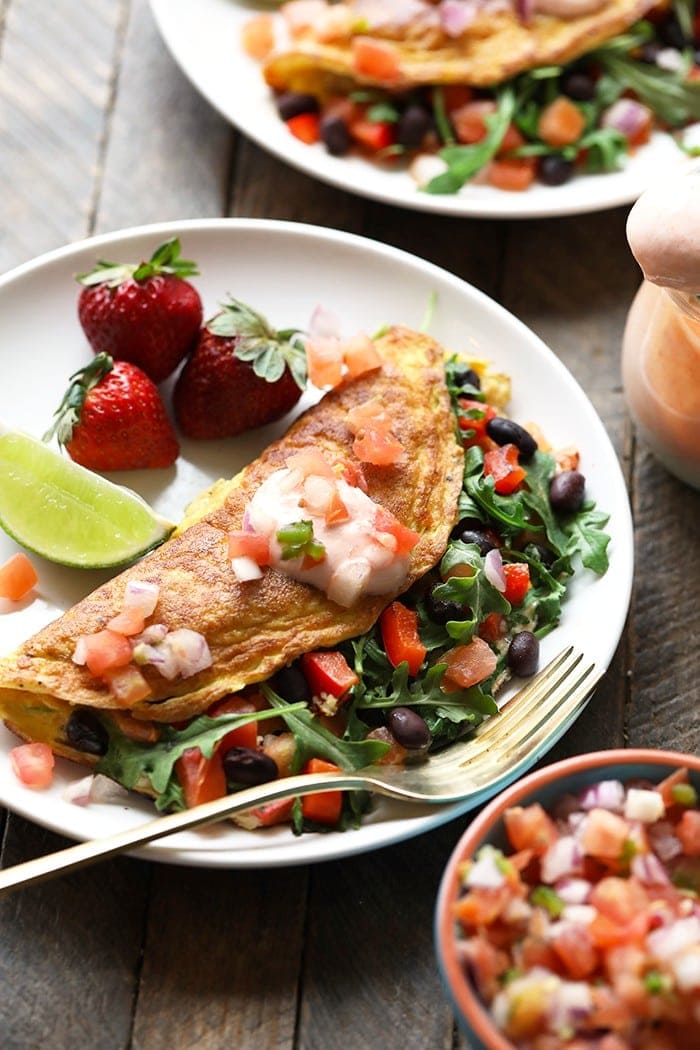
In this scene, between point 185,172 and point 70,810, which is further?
point 185,172

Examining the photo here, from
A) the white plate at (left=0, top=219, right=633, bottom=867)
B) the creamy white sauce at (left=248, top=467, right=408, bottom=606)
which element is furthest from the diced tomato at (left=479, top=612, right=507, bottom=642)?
the creamy white sauce at (left=248, top=467, right=408, bottom=606)

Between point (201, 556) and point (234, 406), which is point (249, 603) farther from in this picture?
point (234, 406)

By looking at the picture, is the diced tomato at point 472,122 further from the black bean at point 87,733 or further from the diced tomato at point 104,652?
the black bean at point 87,733

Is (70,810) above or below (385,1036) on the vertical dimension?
above

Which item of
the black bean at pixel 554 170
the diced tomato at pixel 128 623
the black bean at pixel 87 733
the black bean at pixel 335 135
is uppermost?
the black bean at pixel 335 135

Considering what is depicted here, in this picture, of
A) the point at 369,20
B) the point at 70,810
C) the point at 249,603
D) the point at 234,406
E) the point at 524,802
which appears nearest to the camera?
the point at 524,802

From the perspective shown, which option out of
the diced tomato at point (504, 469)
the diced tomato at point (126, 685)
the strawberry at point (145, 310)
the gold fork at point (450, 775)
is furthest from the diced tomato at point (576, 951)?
the strawberry at point (145, 310)

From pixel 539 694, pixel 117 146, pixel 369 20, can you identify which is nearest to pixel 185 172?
pixel 117 146
